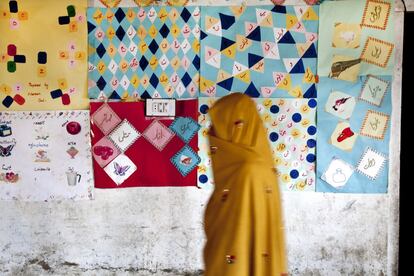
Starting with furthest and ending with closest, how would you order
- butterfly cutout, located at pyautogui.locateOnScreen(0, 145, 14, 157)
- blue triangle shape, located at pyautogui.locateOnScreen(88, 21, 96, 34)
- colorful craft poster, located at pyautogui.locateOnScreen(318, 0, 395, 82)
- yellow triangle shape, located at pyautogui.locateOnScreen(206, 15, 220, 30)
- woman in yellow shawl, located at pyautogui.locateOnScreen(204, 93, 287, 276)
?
butterfly cutout, located at pyautogui.locateOnScreen(0, 145, 14, 157) → blue triangle shape, located at pyautogui.locateOnScreen(88, 21, 96, 34) → yellow triangle shape, located at pyautogui.locateOnScreen(206, 15, 220, 30) → colorful craft poster, located at pyautogui.locateOnScreen(318, 0, 395, 82) → woman in yellow shawl, located at pyautogui.locateOnScreen(204, 93, 287, 276)

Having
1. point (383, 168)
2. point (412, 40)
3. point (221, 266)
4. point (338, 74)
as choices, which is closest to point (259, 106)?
point (338, 74)

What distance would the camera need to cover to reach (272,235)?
6.21ft

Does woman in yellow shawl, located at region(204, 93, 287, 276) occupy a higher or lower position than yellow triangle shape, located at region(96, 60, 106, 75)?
lower

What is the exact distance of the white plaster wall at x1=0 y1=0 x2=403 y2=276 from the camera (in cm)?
312

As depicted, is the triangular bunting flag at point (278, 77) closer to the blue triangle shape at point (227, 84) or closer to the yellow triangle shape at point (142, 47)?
the blue triangle shape at point (227, 84)

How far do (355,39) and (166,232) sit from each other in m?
1.95

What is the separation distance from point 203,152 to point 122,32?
107 centimetres

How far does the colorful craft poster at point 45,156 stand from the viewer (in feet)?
10.9

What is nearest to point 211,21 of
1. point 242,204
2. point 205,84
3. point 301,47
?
point 205,84

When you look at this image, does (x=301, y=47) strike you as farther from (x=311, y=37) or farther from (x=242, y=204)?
(x=242, y=204)

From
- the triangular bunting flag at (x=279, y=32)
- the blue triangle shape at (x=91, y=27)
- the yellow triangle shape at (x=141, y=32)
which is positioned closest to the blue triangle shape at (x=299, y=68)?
the triangular bunting flag at (x=279, y=32)

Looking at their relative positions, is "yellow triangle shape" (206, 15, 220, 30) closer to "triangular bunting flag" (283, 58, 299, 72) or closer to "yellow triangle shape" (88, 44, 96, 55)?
"triangular bunting flag" (283, 58, 299, 72)

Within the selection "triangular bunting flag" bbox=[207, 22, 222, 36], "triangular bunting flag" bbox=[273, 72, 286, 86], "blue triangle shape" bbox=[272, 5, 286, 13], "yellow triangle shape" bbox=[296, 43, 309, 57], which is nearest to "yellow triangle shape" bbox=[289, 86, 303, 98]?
"triangular bunting flag" bbox=[273, 72, 286, 86]

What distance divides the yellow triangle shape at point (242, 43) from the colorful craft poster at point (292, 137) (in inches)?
15.3
